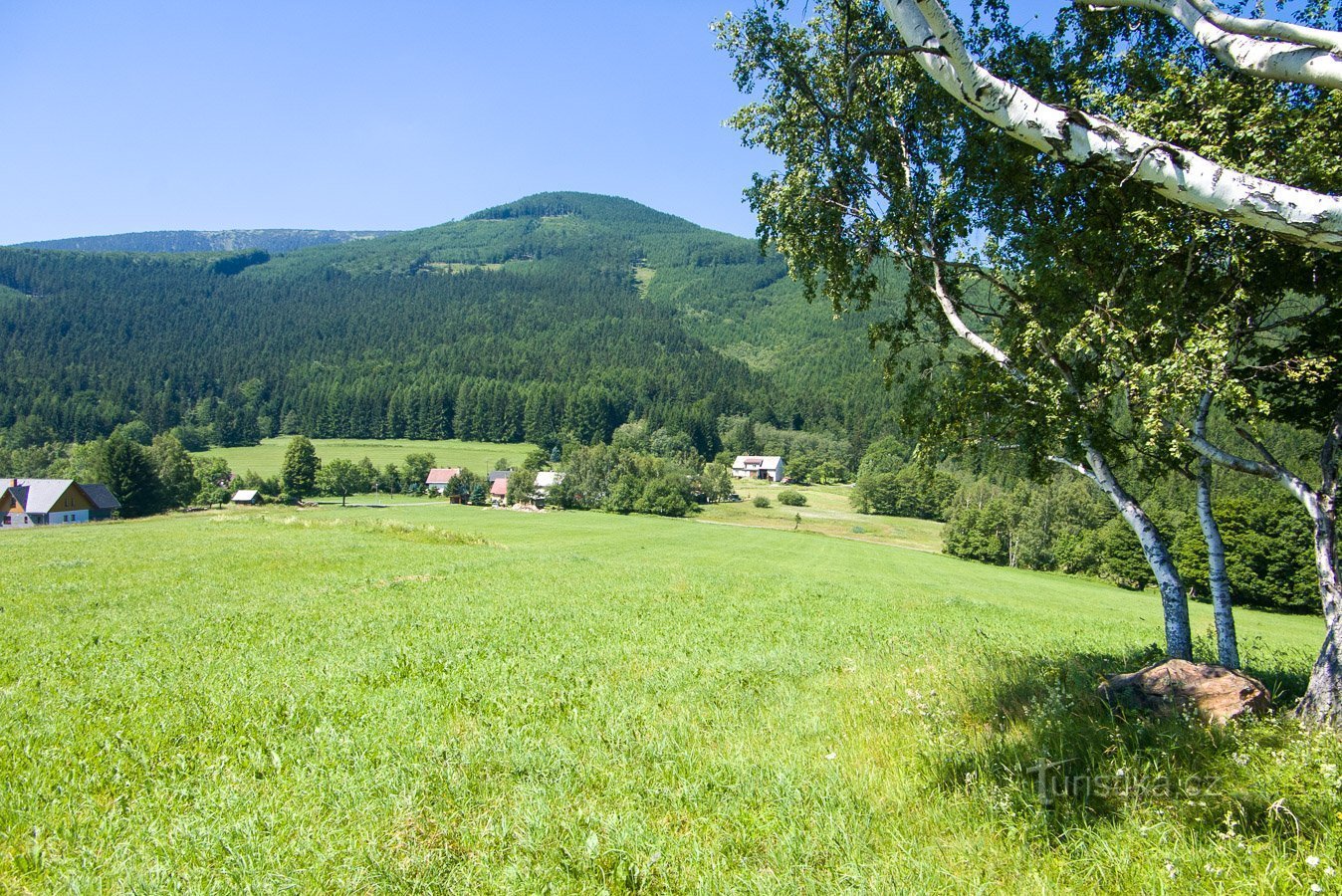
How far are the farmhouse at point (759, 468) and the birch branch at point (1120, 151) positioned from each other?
510 ft

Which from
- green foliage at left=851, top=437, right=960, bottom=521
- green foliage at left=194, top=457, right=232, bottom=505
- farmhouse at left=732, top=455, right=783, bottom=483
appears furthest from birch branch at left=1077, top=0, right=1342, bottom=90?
farmhouse at left=732, top=455, right=783, bottom=483

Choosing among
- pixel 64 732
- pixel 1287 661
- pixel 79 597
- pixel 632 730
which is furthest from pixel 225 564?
pixel 1287 661

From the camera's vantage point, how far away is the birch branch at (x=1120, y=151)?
4.25 m

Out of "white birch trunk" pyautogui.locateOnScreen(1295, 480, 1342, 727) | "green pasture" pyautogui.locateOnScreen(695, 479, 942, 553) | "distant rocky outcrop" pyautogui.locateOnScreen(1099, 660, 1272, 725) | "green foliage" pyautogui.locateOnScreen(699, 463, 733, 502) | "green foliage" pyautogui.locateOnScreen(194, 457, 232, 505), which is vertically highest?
"white birch trunk" pyautogui.locateOnScreen(1295, 480, 1342, 727)

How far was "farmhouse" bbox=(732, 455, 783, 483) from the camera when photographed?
161875 mm

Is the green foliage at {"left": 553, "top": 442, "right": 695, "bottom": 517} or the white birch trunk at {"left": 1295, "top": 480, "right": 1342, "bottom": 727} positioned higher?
the white birch trunk at {"left": 1295, "top": 480, "right": 1342, "bottom": 727}

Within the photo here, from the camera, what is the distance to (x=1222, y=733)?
217 inches

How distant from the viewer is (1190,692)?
629 centimetres

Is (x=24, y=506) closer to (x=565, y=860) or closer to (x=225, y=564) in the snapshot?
(x=225, y=564)

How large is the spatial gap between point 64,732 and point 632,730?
5.78 metres

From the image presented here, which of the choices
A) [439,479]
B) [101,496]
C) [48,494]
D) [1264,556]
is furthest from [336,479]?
[1264,556]

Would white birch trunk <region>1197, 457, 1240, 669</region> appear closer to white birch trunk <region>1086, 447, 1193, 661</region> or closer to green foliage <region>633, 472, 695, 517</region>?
white birch trunk <region>1086, 447, 1193, 661</region>

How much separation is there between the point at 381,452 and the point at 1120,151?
16060cm

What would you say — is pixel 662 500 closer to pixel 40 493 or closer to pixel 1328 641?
pixel 40 493
